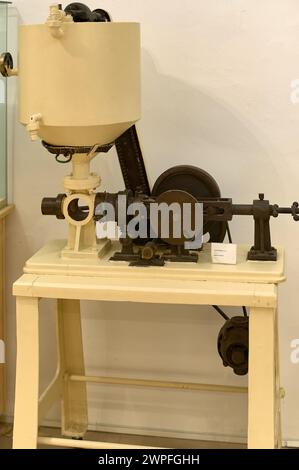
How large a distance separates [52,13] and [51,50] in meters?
0.08

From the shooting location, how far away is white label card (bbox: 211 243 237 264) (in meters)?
1.68

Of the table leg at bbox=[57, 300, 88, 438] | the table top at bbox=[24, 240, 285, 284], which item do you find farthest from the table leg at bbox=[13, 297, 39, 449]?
the table leg at bbox=[57, 300, 88, 438]

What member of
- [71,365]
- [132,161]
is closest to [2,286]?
[71,365]

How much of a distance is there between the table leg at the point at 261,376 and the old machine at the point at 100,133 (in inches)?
7.6

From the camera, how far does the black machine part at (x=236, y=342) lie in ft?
5.78

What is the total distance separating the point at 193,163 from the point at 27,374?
0.73 meters

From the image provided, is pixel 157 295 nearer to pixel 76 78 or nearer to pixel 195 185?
pixel 195 185

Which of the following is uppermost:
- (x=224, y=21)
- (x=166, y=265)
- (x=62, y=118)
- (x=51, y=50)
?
(x=224, y=21)

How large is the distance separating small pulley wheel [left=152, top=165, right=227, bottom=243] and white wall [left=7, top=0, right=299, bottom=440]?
8.3 inches

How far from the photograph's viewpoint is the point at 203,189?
1.80 m

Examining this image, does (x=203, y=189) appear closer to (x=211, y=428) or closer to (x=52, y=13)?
(x=52, y=13)

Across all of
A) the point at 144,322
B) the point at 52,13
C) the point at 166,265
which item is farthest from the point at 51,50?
the point at 144,322

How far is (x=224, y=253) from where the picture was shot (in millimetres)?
1684
